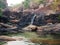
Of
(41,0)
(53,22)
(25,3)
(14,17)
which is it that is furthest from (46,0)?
(53,22)

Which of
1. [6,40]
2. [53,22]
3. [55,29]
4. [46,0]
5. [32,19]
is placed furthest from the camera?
[46,0]

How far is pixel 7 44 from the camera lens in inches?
619

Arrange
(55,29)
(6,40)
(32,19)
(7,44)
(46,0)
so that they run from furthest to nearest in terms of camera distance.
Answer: (46,0) → (32,19) → (55,29) → (6,40) → (7,44)

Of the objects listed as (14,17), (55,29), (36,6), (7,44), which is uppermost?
(36,6)

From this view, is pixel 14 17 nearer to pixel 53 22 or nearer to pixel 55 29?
pixel 53 22

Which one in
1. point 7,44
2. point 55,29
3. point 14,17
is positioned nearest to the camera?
point 7,44

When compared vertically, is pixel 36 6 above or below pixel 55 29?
above

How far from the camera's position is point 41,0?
46.2 metres

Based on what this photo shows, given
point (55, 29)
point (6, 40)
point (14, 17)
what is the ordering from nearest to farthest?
point (6, 40) → point (55, 29) → point (14, 17)

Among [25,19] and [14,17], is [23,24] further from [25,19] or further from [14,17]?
[14,17]

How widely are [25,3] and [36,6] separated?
2990 mm

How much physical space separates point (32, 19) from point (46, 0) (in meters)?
10.5

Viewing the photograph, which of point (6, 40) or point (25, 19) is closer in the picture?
point (6, 40)

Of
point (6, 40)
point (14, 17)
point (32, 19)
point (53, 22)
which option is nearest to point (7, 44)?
point (6, 40)
